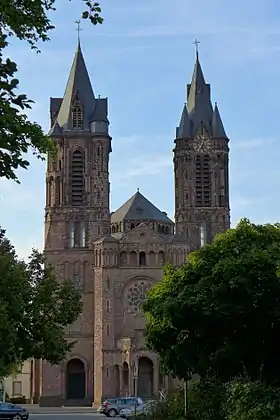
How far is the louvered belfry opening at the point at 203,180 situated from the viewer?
81562 mm

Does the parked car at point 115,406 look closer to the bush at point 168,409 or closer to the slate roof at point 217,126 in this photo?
the bush at point 168,409

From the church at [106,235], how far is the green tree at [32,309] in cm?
4146

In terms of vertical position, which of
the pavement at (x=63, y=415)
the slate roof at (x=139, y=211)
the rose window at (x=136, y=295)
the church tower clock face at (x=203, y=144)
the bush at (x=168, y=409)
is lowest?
the pavement at (x=63, y=415)

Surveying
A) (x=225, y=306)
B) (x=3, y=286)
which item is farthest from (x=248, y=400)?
(x=3, y=286)

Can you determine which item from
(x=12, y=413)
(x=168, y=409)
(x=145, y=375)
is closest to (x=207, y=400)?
(x=168, y=409)

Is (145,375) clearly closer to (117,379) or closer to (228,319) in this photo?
(117,379)

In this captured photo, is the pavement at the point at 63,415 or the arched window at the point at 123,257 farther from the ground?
the arched window at the point at 123,257

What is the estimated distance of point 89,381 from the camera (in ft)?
253

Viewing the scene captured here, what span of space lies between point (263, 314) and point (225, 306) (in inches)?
56.1

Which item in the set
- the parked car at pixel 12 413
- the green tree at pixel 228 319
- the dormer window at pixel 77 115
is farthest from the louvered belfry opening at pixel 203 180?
the green tree at pixel 228 319

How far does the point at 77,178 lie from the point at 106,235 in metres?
6.60

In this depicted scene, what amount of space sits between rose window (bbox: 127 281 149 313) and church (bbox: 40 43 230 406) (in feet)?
0.32

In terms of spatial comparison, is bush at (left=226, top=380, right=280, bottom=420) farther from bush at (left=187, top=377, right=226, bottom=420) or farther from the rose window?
the rose window

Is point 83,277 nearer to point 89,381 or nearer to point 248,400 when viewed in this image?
point 89,381
